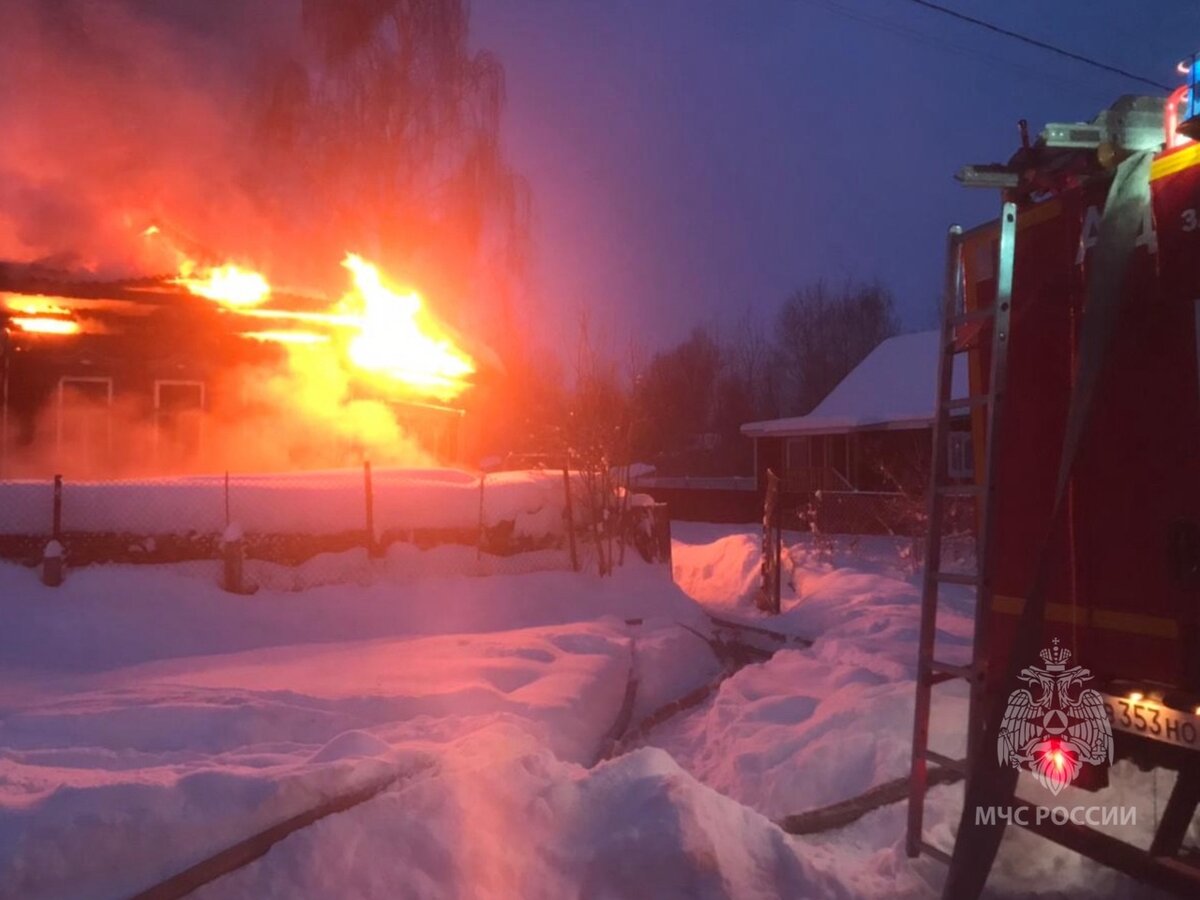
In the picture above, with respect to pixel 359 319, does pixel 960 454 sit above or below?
below

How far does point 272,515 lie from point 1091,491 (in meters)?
9.27

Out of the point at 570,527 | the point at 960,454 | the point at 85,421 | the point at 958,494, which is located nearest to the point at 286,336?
the point at 85,421

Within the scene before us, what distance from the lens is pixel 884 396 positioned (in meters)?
27.8

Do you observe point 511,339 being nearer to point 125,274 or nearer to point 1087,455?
point 125,274

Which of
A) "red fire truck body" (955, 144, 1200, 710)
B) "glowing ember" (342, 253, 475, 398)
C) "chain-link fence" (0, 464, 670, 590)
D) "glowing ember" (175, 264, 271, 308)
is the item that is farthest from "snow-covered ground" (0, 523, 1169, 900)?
"glowing ember" (175, 264, 271, 308)

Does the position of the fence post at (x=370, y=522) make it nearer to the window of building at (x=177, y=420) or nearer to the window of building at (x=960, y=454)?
the window of building at (x=177, y=420)

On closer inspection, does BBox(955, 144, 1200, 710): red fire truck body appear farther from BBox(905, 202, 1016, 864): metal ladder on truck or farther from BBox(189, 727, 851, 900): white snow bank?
BBox(189, 727, 851, 900): white snow bank

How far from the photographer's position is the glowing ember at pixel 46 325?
16.0 m

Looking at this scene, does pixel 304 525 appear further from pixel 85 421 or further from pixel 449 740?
pixel 85 421

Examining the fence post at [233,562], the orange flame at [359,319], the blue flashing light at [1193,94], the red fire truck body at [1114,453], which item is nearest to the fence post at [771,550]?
the fence post at [233,562]

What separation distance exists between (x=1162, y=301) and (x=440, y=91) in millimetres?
23523

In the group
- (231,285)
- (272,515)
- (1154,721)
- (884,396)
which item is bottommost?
(272,515)

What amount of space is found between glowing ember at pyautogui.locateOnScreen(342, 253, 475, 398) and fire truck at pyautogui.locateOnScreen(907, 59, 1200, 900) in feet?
48.9

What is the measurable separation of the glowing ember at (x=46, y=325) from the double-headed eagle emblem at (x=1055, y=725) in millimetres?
17548
